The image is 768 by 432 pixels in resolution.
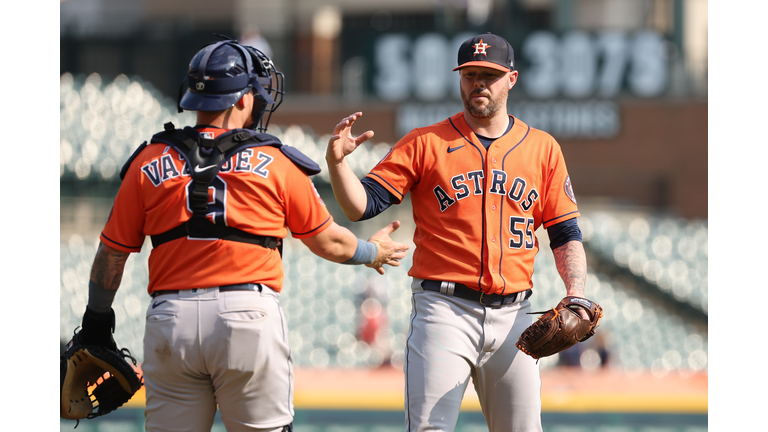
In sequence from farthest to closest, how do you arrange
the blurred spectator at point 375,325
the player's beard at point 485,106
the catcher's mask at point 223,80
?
the blurred spectator at point 375,325 < the player's beard at point 485,106 < the catcher's mask at point 223,80

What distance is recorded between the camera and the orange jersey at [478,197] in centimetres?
325

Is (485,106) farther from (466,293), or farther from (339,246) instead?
(339,246)

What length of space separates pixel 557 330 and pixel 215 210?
138cm

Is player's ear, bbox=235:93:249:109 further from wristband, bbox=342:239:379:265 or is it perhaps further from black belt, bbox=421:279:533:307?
black belt, bbox=421:279:533:307

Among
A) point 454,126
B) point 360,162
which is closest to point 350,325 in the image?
point 360,162

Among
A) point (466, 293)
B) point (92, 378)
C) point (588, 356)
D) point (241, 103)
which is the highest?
point (241, 103)

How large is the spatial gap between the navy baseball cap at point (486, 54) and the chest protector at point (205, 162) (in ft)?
2.99

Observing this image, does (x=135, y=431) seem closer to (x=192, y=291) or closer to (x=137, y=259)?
(x=192, y=291)

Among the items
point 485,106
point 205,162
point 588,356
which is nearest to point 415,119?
point 588,356

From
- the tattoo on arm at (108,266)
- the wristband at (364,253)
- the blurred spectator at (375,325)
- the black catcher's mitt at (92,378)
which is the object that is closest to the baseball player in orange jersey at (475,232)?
the wristband at (364,253)

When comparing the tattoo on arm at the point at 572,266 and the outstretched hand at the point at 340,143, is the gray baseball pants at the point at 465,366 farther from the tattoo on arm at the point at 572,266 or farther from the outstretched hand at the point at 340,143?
the outstretched hand at the point at 340,143

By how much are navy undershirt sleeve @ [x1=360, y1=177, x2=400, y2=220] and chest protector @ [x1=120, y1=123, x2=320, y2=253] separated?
1.71ft

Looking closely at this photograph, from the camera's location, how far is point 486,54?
328 cm

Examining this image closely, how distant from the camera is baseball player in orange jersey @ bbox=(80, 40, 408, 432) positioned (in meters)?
2.69
